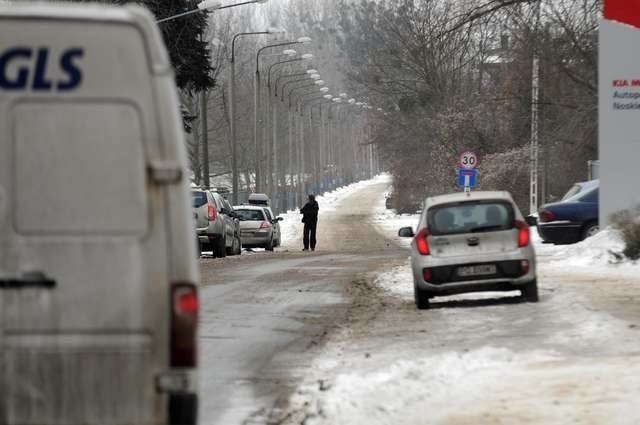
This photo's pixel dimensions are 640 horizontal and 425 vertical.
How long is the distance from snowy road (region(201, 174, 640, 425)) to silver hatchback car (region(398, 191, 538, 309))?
320 mm

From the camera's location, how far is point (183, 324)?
6.88 meters

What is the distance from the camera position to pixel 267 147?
3270 inches

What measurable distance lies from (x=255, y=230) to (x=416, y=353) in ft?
127

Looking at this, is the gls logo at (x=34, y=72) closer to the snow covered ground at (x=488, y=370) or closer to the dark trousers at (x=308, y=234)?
the snow covered ground at (x=488, y=370)

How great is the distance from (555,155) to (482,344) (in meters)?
42.1

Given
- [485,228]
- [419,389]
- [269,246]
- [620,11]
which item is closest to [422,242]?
[485,228]

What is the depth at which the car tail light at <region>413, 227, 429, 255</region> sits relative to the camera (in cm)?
1928

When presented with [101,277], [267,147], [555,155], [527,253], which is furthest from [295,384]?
[267,147]

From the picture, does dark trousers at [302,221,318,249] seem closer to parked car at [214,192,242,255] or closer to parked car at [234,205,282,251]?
parked car at [234,205,282,251]

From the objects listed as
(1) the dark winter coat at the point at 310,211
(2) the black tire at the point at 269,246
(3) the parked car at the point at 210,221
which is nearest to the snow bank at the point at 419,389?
(3) the parked car at the point at 210,221

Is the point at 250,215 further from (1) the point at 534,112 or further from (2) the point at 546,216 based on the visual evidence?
(2) the point at 546,216

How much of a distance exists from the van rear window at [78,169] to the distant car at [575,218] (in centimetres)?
2972

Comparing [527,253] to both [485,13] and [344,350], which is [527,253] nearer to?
[344,350]

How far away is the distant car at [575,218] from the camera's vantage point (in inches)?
1409
